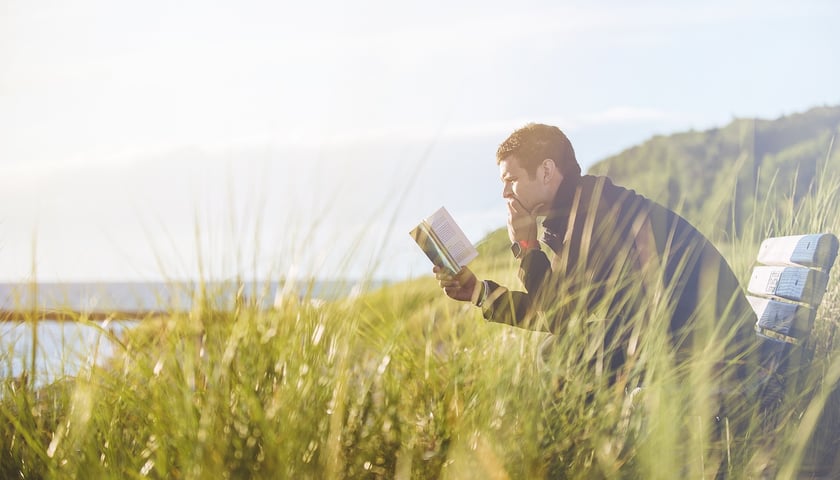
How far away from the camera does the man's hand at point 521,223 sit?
343cm

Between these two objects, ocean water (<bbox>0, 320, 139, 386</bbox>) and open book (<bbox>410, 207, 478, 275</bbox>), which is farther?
open book (<bbox>410, 207, 478, 275</bbox>)

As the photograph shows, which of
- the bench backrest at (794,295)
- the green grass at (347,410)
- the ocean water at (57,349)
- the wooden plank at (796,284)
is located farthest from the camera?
the wooden plank at (796,284)

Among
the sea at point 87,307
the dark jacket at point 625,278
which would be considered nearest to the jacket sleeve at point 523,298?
the dark jacket at point 625,278

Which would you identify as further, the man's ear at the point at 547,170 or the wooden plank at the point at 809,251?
the wooden plank at the point at 809,251

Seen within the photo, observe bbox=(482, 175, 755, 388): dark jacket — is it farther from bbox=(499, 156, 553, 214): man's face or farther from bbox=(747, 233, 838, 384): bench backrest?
bbox=(747, 233, 838, 384): bench backrest

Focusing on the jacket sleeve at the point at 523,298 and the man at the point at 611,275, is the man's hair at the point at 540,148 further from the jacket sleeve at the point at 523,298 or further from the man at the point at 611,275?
the jacket sleeve at the point at 523,298

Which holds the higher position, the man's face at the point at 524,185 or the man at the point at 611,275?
the man's face at the point at 524,185

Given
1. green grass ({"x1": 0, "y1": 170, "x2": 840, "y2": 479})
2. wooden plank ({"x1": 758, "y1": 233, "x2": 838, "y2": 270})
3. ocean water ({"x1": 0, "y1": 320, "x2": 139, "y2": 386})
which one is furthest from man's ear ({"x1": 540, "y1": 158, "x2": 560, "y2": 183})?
ocean water ({"x1": 0, "y1": 320, "x2": 139, "y2": 386})

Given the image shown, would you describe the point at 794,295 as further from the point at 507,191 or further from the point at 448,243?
the point at 448,243

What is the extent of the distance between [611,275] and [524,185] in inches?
24.2

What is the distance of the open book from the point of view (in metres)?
2.99

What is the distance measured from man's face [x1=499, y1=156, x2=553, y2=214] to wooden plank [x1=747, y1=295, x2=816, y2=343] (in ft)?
3.68

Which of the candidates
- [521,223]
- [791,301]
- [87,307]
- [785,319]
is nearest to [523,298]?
[521,223]

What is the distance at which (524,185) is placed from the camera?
10.9 ft
